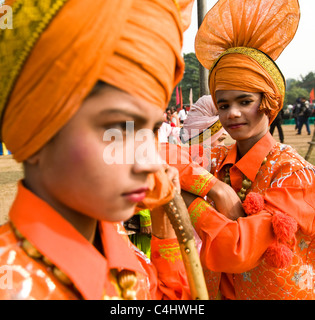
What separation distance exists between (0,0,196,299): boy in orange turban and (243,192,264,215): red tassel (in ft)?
3.39

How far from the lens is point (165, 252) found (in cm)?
141

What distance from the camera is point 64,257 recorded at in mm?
957

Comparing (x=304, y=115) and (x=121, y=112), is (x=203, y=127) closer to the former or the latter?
(x=121, y=112)

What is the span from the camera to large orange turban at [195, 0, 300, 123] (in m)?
2.14

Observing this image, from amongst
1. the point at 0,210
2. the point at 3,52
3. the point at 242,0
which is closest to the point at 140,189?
the point at 3,52

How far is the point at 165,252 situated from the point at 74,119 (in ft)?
2.54

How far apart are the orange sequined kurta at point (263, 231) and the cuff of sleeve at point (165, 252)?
431 millimetres

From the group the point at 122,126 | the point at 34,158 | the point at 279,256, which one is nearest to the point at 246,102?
the point at 279,256

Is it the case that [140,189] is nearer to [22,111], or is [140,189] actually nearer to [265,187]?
[22,111]

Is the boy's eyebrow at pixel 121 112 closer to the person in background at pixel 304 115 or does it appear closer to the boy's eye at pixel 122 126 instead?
the boy's eye at pixel 122 126

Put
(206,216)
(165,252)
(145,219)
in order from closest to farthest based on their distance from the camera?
(165,252)
(206,216)
(145,219)

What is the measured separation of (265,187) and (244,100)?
0.60 meters

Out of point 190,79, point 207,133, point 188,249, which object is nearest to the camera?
point 188,249

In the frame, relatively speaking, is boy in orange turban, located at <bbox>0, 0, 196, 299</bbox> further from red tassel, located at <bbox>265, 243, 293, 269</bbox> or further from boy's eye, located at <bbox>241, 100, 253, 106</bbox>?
boy's eye, located at <bbox>241, 100, 253, 106</bbox>
